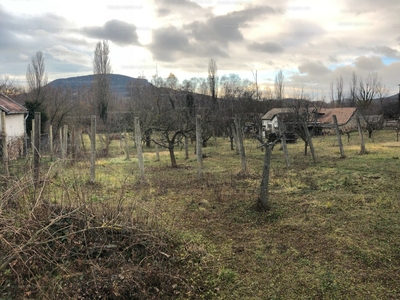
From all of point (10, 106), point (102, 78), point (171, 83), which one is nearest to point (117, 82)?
point (102, 78)

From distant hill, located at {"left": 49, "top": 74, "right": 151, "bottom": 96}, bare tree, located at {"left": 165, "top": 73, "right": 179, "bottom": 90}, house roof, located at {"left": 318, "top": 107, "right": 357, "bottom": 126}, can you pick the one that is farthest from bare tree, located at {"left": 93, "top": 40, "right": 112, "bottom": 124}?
house roof, located at {"left": 318, "top": 107, "right": 357, "bottom": 126}

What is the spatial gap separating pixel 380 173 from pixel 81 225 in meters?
9.06

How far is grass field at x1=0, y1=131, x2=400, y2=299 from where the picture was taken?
3.40 m

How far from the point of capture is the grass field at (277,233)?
3.40 m

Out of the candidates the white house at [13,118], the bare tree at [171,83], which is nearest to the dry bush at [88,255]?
the white house at [13,118]

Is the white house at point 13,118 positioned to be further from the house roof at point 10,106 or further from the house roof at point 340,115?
the house roof at point 340,115

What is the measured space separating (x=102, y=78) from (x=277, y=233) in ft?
137

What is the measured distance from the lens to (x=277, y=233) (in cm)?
486

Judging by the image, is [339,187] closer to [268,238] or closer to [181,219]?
[268,238]

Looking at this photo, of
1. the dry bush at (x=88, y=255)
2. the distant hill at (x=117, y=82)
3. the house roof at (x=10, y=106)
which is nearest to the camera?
the dry bush at (x=88, y=255)

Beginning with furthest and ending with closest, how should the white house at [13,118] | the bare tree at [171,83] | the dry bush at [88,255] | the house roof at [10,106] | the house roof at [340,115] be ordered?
the house roof at [340,115]
the bare tree at [171,83]
the house roof at [10,106]
the white house at [13,118]
the dry bush at [88,255]

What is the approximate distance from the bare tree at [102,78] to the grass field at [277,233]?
110ft

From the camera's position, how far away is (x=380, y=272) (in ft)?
11.8

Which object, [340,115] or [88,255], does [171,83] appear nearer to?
[340,115]
